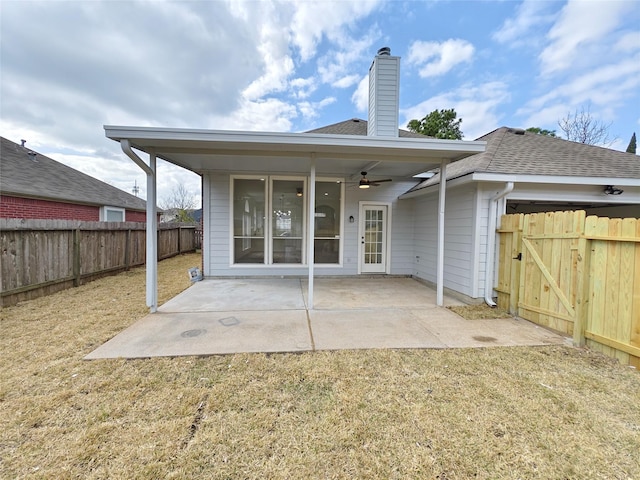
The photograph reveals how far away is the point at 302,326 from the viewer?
4.00m

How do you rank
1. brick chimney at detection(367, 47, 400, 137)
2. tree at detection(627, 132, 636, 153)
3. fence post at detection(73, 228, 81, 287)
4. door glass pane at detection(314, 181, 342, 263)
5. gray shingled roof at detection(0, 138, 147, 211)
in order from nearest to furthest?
brick chimney at detection(367, 47, 400, 137)
fence post at detection(73, 228, 81, 287)
door glass pane at detection(314, 181, 342, 263)
gray shingled roof at detection(0, 138, 147, 211)
tree at detection(627, 132, 636, 153)

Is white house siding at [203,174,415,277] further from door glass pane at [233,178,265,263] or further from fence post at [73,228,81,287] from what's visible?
fence post at [73,228,81,287]

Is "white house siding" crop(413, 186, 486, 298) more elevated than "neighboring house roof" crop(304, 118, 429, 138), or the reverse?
"neighboring house roof" crop(304, 118, 429, 138)

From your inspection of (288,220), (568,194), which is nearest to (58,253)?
(288,220)

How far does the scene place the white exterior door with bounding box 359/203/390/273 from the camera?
7723mm

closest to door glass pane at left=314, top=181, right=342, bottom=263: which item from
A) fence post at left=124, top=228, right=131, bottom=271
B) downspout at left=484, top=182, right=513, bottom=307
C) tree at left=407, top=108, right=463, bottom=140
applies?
downspout at left=484, top=182, right=513, bottom=307

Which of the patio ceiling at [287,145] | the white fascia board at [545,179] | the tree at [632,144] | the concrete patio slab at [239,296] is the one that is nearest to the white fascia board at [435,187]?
the white fascia board at [545,179]

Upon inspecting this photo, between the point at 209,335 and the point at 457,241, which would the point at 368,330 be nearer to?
the point at 209,335

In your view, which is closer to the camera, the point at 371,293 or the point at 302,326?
the point at 302,326

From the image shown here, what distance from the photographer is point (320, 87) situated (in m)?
11.2

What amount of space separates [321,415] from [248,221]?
5.90 metres

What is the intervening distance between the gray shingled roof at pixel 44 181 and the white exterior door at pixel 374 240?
1055 centimetres

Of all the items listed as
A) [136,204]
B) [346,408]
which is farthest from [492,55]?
[136,204]

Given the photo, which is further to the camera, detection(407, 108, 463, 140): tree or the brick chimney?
detection(407, 108, 463, 140): tree
